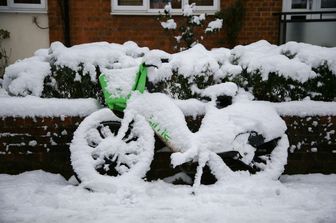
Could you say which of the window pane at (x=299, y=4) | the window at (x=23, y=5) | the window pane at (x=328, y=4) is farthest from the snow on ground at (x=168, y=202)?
the window pane at (x=328, y=4)

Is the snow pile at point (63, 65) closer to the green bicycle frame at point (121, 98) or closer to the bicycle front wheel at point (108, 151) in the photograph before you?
the green bicycle frame at point (121, 98)

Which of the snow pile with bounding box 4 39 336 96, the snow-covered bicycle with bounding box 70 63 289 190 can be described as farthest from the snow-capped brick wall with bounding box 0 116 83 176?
the snow pile with bounding box 4 39 336 96

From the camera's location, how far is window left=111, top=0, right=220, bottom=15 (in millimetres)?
7797

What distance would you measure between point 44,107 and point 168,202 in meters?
1.59

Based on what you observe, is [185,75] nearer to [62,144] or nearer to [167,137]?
[167,137]

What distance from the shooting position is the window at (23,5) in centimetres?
769

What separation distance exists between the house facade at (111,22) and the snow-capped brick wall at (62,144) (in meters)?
4.31

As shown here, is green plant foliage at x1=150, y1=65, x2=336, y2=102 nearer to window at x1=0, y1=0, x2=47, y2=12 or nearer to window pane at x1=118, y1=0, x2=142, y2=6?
window pane at x1=118, y1=0, x2=142, y2=6

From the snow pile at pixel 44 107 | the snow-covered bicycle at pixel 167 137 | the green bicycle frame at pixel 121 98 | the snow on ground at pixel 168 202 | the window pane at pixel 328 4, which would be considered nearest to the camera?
the snow on ground at pixel 168 202

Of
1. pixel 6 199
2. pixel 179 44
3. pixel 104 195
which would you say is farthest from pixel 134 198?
pixel 179 44

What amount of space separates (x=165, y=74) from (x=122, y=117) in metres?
0.67

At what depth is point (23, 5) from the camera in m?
7.75

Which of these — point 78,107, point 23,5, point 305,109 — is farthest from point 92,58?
point 23,5

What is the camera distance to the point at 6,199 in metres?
3.15
